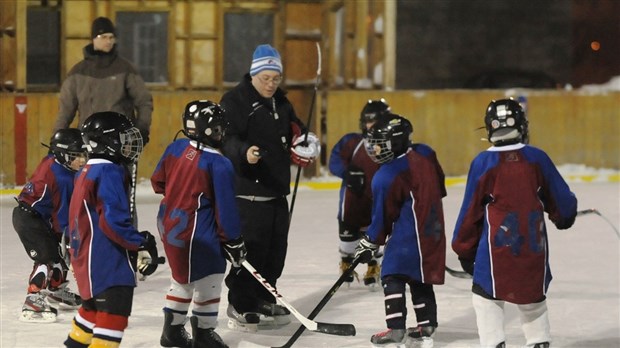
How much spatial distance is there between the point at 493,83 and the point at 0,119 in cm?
907

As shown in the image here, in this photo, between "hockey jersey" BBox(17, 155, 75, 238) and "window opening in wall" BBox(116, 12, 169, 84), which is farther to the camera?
"window opening in wall" BBox(116, 12, 169, 84)

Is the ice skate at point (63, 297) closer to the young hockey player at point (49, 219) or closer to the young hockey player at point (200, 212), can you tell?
the young hockey player at point (49, 219)

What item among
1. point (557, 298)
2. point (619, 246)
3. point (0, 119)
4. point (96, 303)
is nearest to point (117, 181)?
point (96, 303)

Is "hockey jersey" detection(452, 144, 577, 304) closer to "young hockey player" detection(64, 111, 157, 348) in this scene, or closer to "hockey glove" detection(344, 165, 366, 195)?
"young hockey player" detection(64, 111, 157, 348)

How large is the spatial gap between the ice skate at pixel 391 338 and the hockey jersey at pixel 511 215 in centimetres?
93

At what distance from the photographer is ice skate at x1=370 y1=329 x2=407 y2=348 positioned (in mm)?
8109

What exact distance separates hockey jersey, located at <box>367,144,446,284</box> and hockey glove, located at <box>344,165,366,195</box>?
1.75 m

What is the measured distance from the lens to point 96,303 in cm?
699

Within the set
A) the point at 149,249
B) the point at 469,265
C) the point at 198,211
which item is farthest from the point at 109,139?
the point at 469,265

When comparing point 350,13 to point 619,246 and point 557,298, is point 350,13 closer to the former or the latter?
point 619,246

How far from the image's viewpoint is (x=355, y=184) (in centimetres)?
991

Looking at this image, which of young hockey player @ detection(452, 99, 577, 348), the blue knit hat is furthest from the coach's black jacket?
young hockey player @ detection(452, 99, 577, 348)

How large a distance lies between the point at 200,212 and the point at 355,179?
2.24 meters

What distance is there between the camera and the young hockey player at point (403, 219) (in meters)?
8.07
